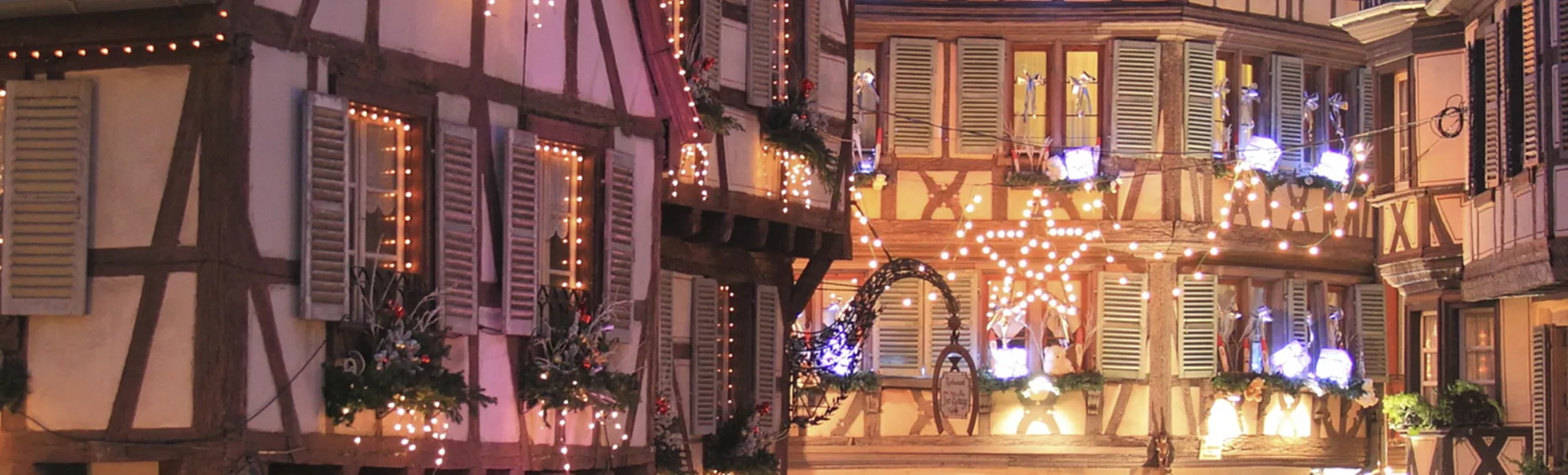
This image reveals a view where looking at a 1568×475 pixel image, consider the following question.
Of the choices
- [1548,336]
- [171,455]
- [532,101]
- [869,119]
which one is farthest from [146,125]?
[869,119]

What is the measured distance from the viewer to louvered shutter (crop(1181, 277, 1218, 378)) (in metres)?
26.5

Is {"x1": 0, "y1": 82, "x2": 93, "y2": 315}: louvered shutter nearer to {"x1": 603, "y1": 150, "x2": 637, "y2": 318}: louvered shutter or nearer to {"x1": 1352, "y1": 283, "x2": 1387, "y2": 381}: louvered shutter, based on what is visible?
{"x1": 603, "y1": 150, "x2": 637, "y2": 318}: louvered shutter

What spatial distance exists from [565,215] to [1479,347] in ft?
37.0

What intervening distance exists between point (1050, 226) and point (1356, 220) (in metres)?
3.86

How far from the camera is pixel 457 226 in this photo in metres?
13.4

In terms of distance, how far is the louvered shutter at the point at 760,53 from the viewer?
1894 centimetres

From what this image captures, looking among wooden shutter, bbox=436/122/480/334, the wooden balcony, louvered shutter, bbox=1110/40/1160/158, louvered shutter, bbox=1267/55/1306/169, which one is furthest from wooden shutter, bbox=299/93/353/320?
louvered shutter, bbox=1267/55/1306/169

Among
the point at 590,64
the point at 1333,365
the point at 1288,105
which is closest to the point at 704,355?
the point at 590,64

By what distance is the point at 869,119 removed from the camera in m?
26.1

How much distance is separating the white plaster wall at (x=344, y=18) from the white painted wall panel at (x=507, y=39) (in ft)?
3.55

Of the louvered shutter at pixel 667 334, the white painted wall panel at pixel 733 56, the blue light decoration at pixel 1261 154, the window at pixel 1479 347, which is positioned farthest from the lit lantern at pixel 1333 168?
the louvered shutter at pixel 667 334

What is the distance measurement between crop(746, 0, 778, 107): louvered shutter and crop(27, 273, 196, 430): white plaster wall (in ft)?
25.6

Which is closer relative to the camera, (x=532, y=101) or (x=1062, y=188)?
(x=532, y=101)

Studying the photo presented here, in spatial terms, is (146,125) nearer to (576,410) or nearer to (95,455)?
(95,455)
